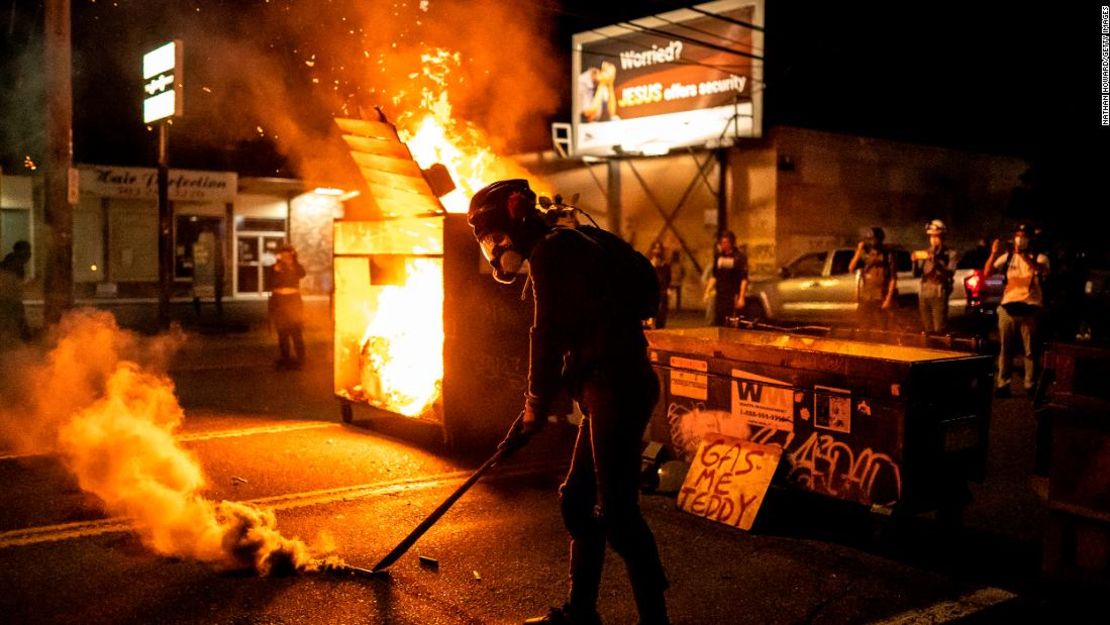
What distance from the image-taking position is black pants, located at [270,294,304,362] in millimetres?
12633

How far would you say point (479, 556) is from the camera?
197 inches

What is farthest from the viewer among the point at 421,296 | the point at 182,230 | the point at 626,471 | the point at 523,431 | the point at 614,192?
the point at 182,230

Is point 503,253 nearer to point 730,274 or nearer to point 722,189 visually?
point 730,274

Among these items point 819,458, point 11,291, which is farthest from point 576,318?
point 11,291

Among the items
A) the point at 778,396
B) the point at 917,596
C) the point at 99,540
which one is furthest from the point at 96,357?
the point at 917,596

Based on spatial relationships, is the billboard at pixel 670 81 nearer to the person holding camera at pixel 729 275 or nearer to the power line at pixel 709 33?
the power line at pixel 709 33

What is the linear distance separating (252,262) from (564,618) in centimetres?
2724

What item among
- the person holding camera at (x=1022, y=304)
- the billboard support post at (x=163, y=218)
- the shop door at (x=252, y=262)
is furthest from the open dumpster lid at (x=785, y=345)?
the shop door at (x=252, y=262)

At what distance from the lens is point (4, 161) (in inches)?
950

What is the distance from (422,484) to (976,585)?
360 centimetres

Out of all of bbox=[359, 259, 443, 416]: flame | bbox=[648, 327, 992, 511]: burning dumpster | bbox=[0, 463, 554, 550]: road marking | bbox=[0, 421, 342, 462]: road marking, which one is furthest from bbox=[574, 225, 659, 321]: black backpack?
bbox=[0, 421, 342, 462]: road marking

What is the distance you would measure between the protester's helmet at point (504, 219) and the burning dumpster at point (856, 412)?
2.17 meters

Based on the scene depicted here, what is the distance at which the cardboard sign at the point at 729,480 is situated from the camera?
17.9ft

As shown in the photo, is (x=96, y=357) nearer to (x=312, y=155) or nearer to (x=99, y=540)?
(x=99, y=540)
